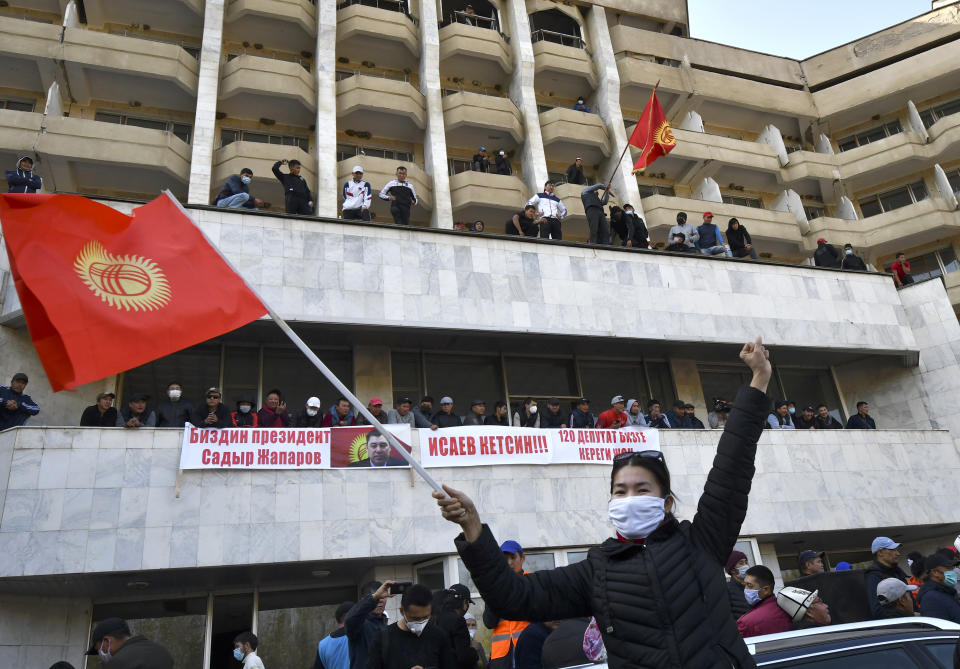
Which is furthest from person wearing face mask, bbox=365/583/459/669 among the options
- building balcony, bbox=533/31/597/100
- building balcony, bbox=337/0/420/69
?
building balcony, bbox=533/31/597/100

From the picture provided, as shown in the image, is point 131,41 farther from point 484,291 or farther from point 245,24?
point 484,291

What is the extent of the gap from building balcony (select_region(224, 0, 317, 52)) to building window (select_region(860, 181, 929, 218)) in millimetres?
21215

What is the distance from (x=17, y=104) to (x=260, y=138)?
649 cm

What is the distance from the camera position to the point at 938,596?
6059 millimetres

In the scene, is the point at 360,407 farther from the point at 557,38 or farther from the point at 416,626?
the point at 557,38

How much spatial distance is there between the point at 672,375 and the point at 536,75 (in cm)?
1264

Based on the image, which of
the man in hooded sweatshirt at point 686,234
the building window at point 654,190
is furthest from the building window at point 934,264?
the man in hooded sweatshirt at point 686,234

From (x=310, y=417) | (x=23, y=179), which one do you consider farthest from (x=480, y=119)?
(x=310, y=417)

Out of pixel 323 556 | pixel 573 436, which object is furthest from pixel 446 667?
pixel 573 436

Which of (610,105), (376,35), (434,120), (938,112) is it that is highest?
(376,35)

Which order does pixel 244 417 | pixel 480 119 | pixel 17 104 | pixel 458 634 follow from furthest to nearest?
pixel 480 119 → pixel 17 104 → pixel 244 417 → pixel 458 634

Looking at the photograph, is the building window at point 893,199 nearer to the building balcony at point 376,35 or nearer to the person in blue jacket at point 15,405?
the building balcony at point 376,35

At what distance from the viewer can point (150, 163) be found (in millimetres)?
19656

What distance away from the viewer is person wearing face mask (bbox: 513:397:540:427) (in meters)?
14.0
